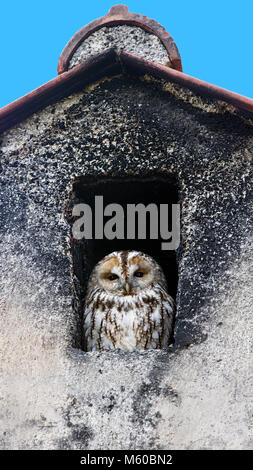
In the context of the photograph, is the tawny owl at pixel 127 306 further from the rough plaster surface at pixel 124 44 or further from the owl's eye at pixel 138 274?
the rough plaster surface at pixel 124 44

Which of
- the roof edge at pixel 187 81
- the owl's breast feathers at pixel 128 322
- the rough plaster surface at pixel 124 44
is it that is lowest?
the owl's breast feathers at pixel 128 322

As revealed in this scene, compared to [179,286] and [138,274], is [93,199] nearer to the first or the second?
[138,274]

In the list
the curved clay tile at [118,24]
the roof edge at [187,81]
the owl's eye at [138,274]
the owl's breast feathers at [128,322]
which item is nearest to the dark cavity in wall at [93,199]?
the owl's breast feathers at [128,322]

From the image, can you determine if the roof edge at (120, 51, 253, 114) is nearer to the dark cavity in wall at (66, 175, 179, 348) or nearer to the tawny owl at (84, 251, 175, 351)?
the dark cavity in wall at (66, 175, 179, 348)

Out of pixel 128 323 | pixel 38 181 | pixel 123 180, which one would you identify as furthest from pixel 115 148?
pixel 128 323

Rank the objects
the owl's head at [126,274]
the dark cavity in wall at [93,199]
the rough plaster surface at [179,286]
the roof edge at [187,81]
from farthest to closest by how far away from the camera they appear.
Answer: the owl's head at [126,274]
the dark cavity in wall at [93,199]
the roof edge at [187,81]
the rough plaster surface at [179,286]
